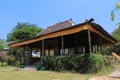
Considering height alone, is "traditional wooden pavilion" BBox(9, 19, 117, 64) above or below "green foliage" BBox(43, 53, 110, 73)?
above

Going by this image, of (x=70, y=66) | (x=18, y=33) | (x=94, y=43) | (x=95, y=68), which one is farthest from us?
(x=18, y=33)

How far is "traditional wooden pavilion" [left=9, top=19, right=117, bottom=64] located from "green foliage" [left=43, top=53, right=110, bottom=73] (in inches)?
35.2

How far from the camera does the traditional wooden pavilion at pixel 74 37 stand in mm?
16980

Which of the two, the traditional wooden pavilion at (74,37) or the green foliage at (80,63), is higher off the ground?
the traditional wooden pavilion at (74,37)

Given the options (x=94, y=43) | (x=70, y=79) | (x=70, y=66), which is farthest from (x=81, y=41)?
(x=70, y=79)

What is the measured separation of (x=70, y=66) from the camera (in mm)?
17125

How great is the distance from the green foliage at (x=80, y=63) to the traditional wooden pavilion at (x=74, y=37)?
894mm

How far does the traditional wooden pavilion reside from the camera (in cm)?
1698

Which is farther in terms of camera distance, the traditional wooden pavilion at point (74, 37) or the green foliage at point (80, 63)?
the traditional wooden pavilion at point (74, 37)

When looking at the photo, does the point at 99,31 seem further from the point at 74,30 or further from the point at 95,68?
the point at 95,68

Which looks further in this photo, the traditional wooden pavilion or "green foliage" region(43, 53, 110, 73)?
the traditional wooden pavilion

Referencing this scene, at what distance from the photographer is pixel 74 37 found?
2277 cm

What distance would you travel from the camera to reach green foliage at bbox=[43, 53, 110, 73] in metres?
15.7

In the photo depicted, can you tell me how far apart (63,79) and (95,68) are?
4.25 metres
